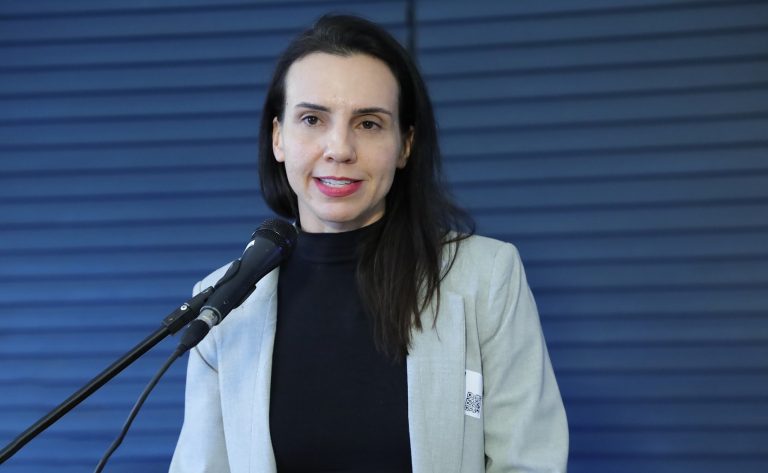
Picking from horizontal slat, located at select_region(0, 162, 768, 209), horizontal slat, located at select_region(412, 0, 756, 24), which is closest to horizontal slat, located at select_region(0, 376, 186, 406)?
horizontal slat, located at select_region(0, 162, 768, 209)

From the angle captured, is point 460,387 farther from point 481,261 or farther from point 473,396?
point 481,261

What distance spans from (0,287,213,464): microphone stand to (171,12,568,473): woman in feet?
1.74

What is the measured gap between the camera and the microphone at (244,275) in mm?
1203

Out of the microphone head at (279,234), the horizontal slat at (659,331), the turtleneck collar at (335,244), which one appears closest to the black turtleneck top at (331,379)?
the turtleneck collar at (335,244)

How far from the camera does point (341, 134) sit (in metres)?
1.65

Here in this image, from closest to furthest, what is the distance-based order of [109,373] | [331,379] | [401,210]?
[109,373] → [331,379] → [401,210]

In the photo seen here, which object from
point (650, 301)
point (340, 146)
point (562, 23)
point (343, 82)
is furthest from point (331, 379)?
point (562, 23)

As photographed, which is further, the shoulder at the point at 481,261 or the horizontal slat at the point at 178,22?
the horizontal slat at the point at 178,22

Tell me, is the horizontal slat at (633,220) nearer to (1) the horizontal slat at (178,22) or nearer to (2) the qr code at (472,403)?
(1) the horizontal slat at (178,22)

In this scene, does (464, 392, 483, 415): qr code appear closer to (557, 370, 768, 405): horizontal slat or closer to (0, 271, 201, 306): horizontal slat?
(557, 370, 768, 405): horizontal slat

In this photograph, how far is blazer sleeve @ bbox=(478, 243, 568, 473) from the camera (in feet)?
5.37

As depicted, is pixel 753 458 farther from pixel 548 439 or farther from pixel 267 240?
pixel 267 240

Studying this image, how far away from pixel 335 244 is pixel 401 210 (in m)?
0.17

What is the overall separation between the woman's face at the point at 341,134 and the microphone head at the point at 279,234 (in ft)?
0.69
